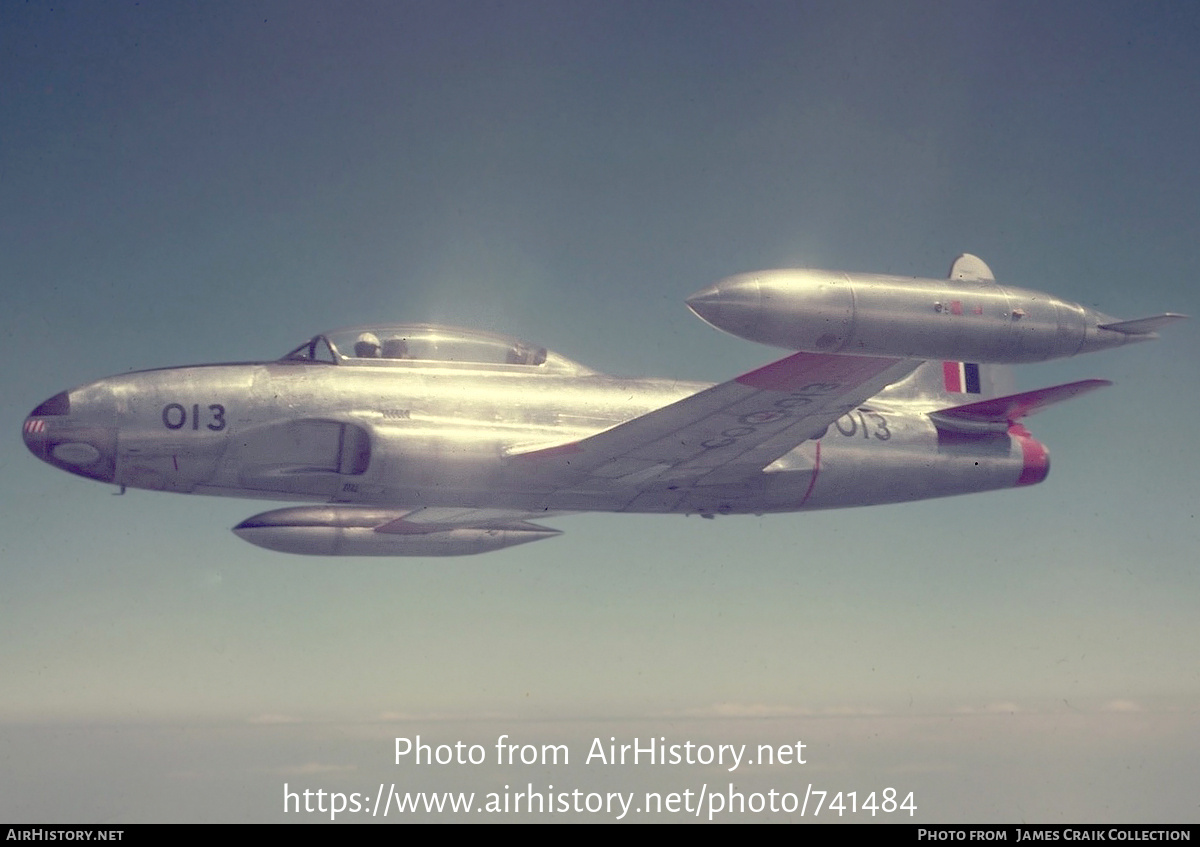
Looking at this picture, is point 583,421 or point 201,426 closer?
point 201,426

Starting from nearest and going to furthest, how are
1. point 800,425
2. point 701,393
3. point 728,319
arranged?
point 728,319 → point 701,393 → point 800,425

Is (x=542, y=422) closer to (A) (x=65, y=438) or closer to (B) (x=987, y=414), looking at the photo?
(A) (x=65, y=438)

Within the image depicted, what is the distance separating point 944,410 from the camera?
15.3 metres

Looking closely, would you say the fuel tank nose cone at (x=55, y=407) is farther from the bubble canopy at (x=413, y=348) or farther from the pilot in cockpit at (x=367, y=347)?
the pilot in cockpit at (x=367, y=347)

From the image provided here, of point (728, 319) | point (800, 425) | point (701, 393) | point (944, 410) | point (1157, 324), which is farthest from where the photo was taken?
point (944, 410)

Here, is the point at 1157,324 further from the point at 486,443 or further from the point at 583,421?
the point at 486,443

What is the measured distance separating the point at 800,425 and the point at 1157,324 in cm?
409

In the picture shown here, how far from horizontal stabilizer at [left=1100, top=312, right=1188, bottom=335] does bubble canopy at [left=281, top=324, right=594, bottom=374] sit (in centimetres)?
677

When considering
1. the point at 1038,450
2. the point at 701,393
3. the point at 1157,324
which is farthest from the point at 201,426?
the point at 1038,450

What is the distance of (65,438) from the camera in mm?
12234

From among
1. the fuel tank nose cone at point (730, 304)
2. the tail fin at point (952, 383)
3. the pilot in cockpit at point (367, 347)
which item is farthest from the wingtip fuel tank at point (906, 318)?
the pilot in cockpit at point (367, 347)

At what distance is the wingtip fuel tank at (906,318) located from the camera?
9.55 meters

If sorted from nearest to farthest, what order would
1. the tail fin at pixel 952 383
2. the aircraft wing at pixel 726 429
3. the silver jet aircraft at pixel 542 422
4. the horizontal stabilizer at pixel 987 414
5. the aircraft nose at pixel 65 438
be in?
the silver jet aircraft at pixel 542 422 < the aircraft wing at pixel 726 429 < the aircraft nose at pixel 65 438 < the horizontal stabilizer at pixel 987 414 < the tail fin at pixel 952 383

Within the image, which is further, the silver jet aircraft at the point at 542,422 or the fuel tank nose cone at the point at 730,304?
the silver jet aircraft at the point at 542,422
